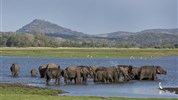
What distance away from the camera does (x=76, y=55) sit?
138m

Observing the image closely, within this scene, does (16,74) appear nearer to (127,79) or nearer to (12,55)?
(127,79)

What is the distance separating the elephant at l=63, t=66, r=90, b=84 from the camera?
5266 centimetres

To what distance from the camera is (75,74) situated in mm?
53031

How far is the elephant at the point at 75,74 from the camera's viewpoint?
52.7 meters

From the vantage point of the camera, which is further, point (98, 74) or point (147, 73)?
point (147, 73)

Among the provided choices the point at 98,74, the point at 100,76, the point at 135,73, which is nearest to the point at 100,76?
the point at 100,76

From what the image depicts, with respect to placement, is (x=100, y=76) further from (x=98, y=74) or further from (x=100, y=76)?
(x=98, y=74)

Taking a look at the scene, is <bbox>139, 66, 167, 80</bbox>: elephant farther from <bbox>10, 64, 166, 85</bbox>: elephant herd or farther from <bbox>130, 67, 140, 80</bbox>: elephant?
<bbox>130, 67, 140, 80</bbox>: elephant

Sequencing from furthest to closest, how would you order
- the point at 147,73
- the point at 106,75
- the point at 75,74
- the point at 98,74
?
1. the point at 147,73
2. the point at 98,74
3. the point at 106,75
4. the point at 75,74

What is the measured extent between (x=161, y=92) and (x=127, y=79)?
13074mm

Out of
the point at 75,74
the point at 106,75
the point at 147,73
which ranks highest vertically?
the point at 75,74

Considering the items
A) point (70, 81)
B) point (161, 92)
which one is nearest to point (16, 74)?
point (70, 81)

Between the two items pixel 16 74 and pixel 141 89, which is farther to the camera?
pixel 16 74

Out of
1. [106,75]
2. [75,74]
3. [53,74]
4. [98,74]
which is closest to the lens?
[53,74]
